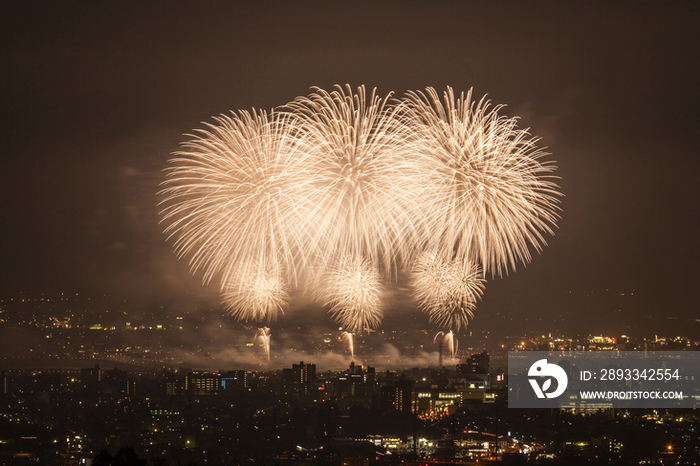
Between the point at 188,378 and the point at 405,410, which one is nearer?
the point at 405,410

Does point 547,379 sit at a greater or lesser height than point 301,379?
greater

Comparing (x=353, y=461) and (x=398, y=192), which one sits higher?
(x=398, y=192)

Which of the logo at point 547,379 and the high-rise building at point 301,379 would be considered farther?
the high-rise building at point 301,379


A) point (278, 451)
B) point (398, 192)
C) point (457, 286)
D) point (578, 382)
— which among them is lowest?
point (278, 451)

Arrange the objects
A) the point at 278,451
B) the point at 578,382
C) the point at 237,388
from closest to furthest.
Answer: the point at 278,451, the point at 578,382, the point at 237,388

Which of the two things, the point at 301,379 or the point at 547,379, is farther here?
the point at 301,379

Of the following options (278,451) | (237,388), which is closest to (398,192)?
(278,451)

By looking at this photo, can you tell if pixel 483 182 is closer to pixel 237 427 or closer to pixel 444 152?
pixel 444 152

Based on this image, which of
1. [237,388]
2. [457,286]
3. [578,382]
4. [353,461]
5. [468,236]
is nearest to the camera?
[468,236]

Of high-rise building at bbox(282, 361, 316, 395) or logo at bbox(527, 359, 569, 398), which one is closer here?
logo at bbox(527, 359, 569, 398)
